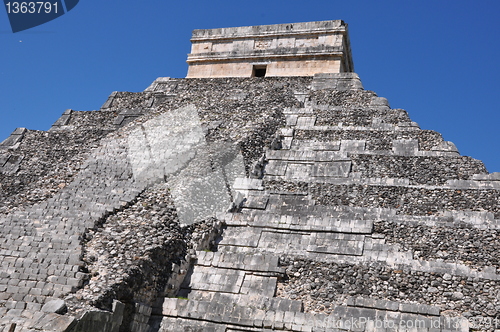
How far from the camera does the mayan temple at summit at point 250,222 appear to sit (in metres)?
8.63

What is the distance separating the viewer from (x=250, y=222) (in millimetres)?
11117

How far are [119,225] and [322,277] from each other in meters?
4.18

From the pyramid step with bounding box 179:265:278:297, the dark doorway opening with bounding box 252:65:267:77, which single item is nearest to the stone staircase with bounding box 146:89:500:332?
the pyramid step with bounding box 179:265:278:297

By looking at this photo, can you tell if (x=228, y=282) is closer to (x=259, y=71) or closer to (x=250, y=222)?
(x=250, y=222)

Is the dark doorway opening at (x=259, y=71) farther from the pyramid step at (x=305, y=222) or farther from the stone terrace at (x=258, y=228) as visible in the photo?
the pyramid step at (x=305, y=222)

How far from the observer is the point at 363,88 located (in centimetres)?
1636

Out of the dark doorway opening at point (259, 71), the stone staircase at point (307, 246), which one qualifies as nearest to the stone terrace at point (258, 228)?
the stone staircase at point (307, 246)

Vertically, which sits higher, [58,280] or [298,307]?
[298,307]

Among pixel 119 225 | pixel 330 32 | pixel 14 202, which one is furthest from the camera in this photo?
pixel 330 32

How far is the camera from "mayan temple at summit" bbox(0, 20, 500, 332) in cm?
863

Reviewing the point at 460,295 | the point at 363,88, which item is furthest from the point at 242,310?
the point at 363,88

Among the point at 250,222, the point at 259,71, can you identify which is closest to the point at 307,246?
the point at 250,222

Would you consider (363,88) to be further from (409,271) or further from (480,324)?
(480,324)

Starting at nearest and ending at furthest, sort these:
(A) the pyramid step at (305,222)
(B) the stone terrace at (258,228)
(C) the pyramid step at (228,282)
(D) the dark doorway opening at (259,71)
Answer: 1. (B) the stone terrace at (258,228)
2. (C) the pyramid step at (228,282)
3. (A) the pyramid step at (305,222)
4. (D) the dark doorway opening at (259,71)
